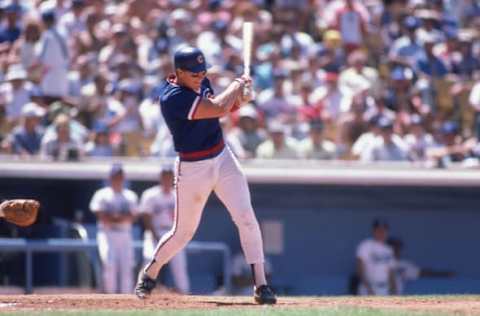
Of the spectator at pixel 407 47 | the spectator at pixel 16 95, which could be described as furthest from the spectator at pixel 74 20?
the spectator at pixel 407 47

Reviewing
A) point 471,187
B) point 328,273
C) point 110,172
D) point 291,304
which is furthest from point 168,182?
point 291,304

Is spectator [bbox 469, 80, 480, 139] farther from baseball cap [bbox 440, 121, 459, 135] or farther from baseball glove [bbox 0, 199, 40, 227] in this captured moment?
baseball glove [bbox 0, 199, 40, 227]

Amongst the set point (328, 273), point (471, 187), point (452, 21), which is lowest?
point (328, 273)

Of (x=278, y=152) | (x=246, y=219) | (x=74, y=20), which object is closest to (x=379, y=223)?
(x=278, y=152)

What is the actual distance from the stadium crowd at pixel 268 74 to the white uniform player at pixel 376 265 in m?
0.97

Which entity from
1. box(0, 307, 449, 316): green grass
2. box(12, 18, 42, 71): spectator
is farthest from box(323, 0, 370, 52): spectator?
box(0, 307, 449, 316): green grass

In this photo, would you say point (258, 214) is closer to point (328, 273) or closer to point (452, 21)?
point (328, 273)

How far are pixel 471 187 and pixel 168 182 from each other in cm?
337

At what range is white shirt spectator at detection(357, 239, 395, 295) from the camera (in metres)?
15.2

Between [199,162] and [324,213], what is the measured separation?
671cm

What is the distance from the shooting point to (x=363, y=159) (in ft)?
51.1

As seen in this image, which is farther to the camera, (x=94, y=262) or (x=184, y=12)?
(x=184, y=12)

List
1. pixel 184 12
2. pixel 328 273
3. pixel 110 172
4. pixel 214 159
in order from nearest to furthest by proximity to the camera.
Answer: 1. pixel 214 159
2. pixel 110 172
3. pixel 328 273
4. pixel 184 12

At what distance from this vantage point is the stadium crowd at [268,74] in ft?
51.2
